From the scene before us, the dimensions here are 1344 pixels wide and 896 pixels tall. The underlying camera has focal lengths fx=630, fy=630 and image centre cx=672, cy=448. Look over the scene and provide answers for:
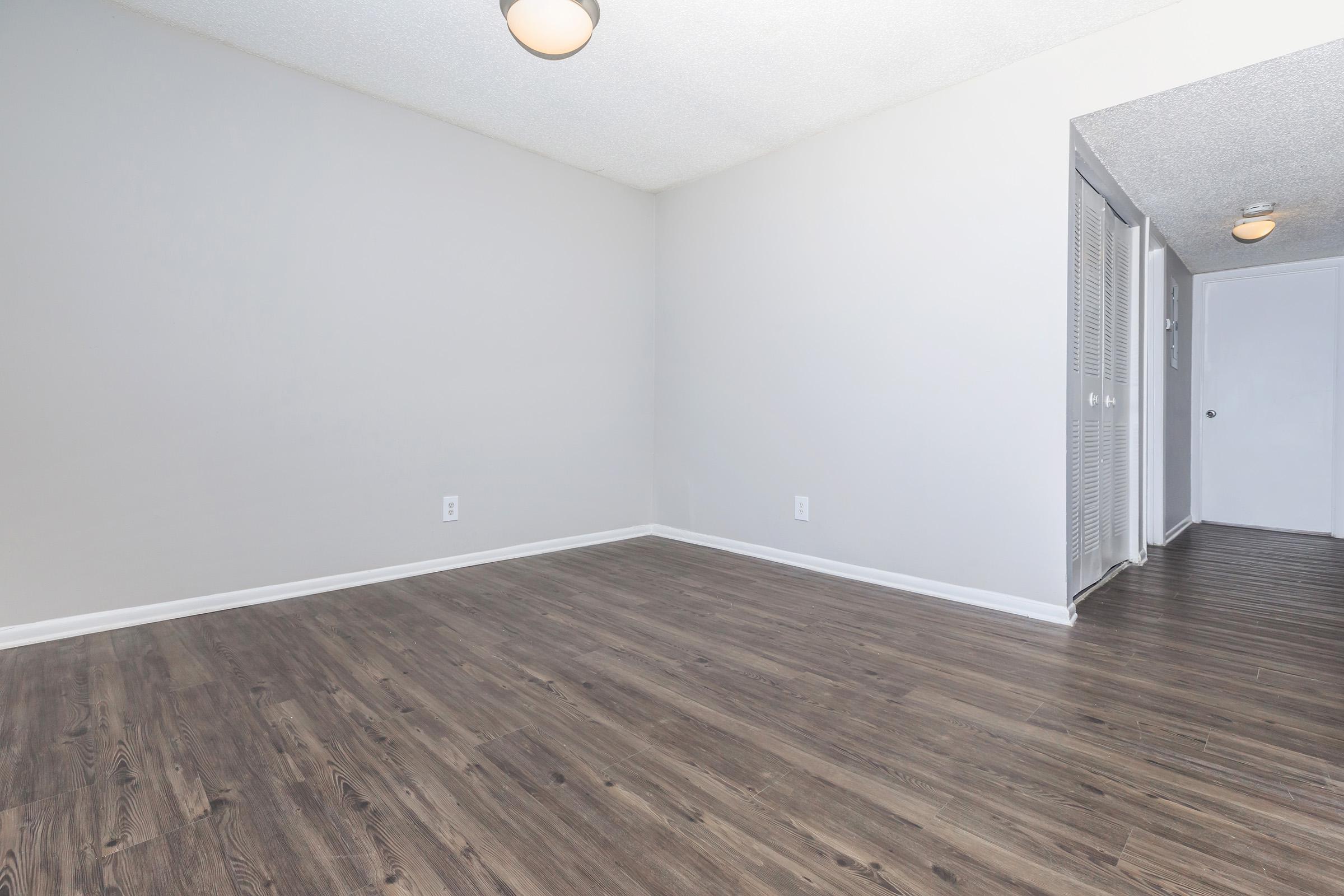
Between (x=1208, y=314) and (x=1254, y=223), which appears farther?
(x=1208, y=314)

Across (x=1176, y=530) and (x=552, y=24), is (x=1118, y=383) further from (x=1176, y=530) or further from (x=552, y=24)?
(x=552, y=24)

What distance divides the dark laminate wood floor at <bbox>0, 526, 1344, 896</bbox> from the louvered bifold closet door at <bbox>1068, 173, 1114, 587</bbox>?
384mm

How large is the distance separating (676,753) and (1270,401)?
5608mm

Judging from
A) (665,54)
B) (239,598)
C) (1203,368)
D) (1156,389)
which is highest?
(665,54)

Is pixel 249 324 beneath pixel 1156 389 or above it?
above

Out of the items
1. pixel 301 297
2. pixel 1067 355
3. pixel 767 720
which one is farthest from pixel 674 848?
pixel 301 297

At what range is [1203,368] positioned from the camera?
16.4ft

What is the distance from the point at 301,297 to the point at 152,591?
4.40ft

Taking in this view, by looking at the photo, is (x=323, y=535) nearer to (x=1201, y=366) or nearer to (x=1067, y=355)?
(x=1067, y=355)

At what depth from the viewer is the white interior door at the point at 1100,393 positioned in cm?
269

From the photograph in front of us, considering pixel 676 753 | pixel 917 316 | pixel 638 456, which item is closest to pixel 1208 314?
pixel 917 316

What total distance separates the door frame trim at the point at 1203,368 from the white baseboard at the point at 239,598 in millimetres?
4948

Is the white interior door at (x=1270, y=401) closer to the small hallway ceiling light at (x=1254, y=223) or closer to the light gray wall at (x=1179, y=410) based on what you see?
the light gray wall at (x=1179, y=410)

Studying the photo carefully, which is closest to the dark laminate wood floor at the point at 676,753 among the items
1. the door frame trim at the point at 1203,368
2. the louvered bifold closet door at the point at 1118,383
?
the louvered bifold closet door at the point at 1118,383
